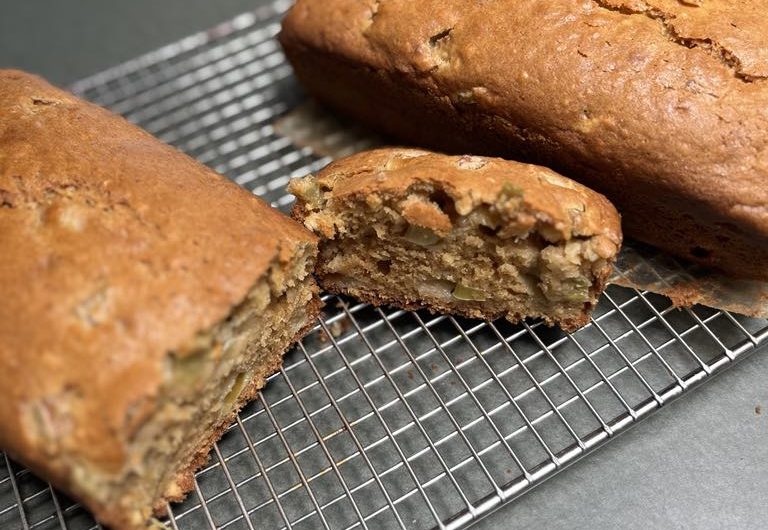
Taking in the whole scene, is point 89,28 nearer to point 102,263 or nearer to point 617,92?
point 102,263

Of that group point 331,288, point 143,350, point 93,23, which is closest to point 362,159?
point 331,288

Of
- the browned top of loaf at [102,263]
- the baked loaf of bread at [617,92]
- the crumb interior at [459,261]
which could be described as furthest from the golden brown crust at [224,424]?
the baked loaf of bread at [617,92]

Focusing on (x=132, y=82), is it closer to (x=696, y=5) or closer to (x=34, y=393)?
(x=34, y=393)

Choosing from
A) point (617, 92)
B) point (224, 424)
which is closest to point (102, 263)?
point (224, 424)

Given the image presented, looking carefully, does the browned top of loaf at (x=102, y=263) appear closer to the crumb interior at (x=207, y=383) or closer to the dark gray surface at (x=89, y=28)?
the crumb interior at (x=207, y=383)

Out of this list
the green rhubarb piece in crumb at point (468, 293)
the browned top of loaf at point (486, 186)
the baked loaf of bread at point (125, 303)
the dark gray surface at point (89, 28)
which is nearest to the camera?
the baked loaf of bread at point (125, 303)

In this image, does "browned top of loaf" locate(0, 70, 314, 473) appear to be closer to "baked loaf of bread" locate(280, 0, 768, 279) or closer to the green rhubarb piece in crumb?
the green rhubarb piece in crumb

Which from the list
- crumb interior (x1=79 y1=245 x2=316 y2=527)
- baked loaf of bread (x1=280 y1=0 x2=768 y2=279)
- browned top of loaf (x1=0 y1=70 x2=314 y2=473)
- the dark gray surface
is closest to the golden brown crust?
crumb interior (x1=79 y1=245 x2=316 y2=527)
